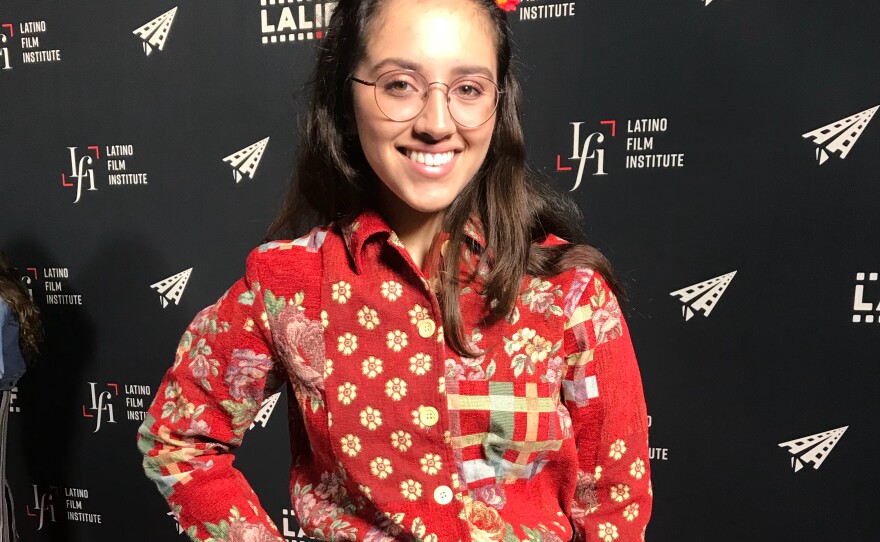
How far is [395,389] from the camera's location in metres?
0.80

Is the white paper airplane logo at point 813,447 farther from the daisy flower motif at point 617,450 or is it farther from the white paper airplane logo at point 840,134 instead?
the daisy flower motif at point 617,450

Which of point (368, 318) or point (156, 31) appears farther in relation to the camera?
point (156, 31)

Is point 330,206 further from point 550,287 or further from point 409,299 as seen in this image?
point 550,287

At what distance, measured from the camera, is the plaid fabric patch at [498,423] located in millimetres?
801

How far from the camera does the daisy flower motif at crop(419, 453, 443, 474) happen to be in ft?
2.59

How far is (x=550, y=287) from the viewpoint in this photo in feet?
2.71

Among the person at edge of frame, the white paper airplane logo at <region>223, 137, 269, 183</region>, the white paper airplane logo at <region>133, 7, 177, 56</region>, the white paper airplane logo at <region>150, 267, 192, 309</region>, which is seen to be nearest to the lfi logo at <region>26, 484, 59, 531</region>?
the person at edge of frame

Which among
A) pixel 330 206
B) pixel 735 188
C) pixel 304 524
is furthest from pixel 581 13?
pixel 304 524

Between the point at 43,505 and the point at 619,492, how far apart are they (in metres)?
2.21

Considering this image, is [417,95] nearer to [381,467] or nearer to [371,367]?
[371,367]

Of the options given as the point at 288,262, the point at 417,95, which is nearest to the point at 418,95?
the point at 417,95

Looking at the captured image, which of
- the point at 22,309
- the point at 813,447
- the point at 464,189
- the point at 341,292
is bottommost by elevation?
the point at 813,447

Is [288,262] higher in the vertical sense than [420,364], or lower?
higher

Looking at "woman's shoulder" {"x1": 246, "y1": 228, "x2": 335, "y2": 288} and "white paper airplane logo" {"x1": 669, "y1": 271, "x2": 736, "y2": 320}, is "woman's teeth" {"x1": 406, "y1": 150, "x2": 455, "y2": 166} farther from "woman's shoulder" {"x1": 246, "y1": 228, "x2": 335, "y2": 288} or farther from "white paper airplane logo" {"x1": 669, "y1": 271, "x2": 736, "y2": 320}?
"white paper airplane logo" {"x1": 669, "y1": 271, "x2": 736, "y2": 320}
